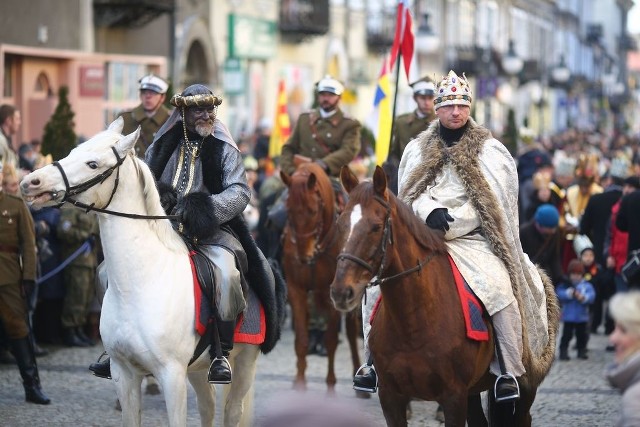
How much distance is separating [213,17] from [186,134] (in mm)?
23125

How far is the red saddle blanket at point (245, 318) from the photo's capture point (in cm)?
770

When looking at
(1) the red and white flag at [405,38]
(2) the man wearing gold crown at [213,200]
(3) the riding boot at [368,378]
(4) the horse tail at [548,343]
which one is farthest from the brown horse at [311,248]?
(3) the riding boot at [368,378]

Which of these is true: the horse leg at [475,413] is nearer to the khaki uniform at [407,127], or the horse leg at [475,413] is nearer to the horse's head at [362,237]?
the horse's head at [362,237]

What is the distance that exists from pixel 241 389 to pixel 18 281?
3403 millimetres

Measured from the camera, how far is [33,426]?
10.1m

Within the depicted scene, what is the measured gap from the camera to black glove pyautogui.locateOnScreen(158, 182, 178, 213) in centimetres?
794

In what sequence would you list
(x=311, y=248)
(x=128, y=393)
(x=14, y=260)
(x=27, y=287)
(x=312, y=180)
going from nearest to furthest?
(x=128, y=393) < (x=27, y=287) < (x=14, y=260) < (x=312, y=180) < (x=311, y=248)

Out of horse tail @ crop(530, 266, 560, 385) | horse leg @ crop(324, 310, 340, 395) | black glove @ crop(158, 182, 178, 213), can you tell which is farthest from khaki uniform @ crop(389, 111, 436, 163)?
black glove @ crop(158, 182, 178, 213)

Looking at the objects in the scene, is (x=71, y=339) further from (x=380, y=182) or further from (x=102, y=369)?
(x=380, y=182)

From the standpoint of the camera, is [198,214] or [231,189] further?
[231,189]

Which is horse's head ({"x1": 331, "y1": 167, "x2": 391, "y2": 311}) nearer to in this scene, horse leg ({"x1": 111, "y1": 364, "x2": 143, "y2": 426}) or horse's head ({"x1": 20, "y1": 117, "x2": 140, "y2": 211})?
horse's head ({"x1": 20, "y1": 117, "x2": 140, "y2": 211})

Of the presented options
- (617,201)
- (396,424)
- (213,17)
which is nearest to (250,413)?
(396,424)

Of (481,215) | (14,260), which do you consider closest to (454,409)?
(481,215)

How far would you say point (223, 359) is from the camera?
7.76 metres
